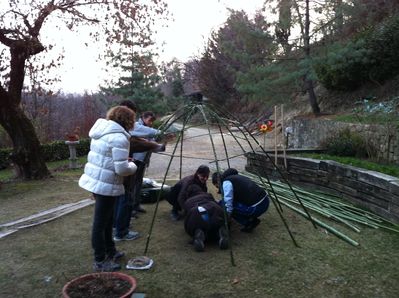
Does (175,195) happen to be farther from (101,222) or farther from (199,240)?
(101,222)

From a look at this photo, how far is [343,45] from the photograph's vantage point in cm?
1078

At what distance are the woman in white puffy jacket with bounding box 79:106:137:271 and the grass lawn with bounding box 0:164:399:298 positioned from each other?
0.52 meters

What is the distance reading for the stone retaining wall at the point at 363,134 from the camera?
6.59m

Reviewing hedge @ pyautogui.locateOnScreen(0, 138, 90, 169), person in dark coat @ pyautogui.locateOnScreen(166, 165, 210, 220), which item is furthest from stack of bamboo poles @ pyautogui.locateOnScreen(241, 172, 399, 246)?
hedge @ pyautogui.locateOnScreen(0, 138, 90, 169)

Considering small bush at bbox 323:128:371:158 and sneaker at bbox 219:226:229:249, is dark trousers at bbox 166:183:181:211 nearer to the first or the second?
sneaker at bbox 219:226:229:249

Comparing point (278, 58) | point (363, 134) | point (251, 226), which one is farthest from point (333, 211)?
point (278, 58)

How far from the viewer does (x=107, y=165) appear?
3268mm

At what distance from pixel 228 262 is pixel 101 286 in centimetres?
130

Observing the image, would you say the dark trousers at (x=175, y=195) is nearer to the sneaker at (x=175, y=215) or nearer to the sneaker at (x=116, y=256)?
the sneaker at (x=175, y=215)

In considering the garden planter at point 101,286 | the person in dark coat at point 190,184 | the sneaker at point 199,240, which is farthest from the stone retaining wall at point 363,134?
the garden planter at point 101,286

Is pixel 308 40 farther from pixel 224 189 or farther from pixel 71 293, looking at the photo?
pixel 71 293

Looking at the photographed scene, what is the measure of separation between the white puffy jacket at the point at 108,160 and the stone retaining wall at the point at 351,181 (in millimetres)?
2062

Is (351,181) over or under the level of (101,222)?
under

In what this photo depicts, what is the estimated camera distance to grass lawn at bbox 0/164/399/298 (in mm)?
3160
